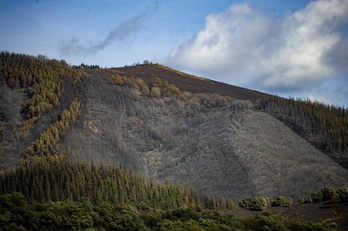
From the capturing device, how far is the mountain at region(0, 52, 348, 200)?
229ft

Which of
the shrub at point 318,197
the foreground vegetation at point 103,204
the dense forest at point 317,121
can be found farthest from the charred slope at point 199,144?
the foreground vegetation at point 103,204

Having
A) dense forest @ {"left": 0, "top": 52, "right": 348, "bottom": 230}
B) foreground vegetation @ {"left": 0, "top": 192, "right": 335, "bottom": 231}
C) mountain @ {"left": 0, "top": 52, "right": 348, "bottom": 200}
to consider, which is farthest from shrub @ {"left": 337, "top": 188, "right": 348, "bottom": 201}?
foreground vegetation @ {"left": 0, "top": 192, "right": 335, "bottom": 231}

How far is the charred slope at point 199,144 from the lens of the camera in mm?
67250

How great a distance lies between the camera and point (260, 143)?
266 ft

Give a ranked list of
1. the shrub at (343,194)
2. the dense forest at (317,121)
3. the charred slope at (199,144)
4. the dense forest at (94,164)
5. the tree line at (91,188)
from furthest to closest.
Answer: the dense forest at (317,121) → the charred slope at (199,144) → the tree line at (91,188) → the shrub at (343,194) → the dense forest at (94,164)

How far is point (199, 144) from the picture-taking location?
83.8 m

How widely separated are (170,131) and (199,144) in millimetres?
13387

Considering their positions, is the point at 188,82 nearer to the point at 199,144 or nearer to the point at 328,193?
the point at 199,144

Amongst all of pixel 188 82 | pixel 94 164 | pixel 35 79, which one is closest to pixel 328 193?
pixel 94 164

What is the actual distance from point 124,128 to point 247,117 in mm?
25879

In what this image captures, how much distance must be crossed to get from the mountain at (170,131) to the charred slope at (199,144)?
19 centimetres

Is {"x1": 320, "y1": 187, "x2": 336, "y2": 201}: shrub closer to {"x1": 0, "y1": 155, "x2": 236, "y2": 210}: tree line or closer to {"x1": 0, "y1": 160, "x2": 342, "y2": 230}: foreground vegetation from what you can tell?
{"x1": 0, "y1": 160, "x2": 342, "y2": 230}: foreground vegetation

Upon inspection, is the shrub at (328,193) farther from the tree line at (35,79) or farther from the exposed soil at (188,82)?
the exposed soil at (188,82)

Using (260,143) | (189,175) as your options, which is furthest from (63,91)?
(260,143)
